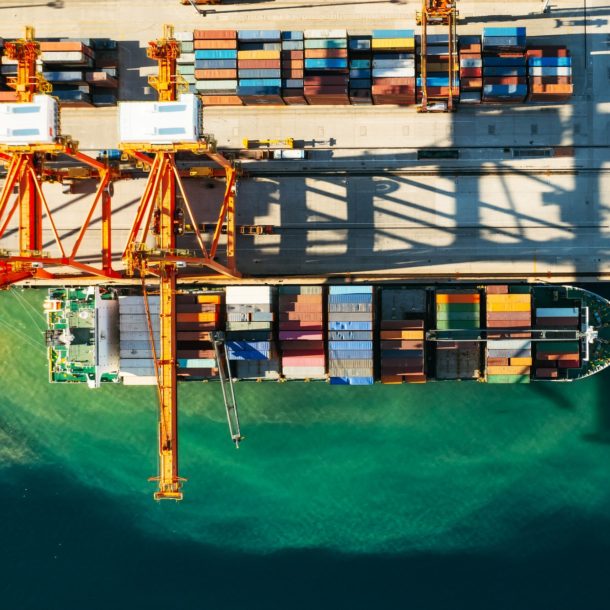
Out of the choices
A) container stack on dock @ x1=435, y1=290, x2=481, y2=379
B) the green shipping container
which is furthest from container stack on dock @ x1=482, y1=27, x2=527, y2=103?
the green shipping container

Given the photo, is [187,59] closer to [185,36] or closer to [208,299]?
[185,36]

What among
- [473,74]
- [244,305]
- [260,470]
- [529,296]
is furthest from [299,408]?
[473,74]

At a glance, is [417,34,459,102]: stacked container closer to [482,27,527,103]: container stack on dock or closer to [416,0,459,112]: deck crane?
[416,0,459,112]: deck crane

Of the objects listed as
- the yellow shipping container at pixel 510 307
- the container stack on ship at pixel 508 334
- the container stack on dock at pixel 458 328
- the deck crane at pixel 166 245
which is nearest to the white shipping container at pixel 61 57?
the deck crane at pixel 166 245

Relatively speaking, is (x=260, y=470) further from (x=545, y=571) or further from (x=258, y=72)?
(x=258, y=72)

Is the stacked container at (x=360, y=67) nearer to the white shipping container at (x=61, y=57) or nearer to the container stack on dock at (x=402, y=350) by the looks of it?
the container stack on dock at (x=402, y=350)

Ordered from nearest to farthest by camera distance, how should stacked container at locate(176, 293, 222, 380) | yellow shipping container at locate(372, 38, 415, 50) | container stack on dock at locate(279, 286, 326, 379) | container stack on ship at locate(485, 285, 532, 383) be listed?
container stack on ship at locate(485, 285, 532, 383)
container stack on dock at locate(279, 286, 326, 379)
stacked container at locate(176, 293, 222, 380)
yellow shipping container at locate(372, 38, 415, 50)
